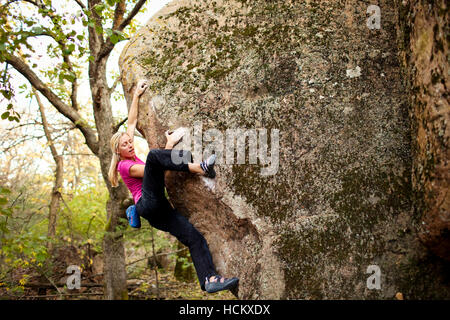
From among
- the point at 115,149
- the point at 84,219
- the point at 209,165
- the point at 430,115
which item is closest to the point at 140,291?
the point at 84,219

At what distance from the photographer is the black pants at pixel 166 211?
3547 mm

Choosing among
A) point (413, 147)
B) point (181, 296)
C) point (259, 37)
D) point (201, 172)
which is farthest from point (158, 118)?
point (181, 296)

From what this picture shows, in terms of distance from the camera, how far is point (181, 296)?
842 centimetres

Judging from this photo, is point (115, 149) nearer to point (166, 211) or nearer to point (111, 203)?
point (166, 211)

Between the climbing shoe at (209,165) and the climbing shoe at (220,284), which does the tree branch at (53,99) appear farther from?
the climbing shoe at (220,284)

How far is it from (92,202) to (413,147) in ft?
27.6

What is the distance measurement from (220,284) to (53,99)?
→ 237 inches

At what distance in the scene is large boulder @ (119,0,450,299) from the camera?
309 centimetres

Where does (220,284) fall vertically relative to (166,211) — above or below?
below

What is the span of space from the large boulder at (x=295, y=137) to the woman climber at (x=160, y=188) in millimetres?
127

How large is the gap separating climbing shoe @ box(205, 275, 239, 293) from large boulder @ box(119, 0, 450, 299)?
11cm

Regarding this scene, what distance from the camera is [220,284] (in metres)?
3.42

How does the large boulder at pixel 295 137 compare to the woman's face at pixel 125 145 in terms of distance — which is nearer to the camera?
the large boulder at pixel 295 137

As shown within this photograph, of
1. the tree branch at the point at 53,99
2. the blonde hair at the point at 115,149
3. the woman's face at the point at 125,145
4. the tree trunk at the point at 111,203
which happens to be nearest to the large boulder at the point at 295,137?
the woman's face at the point at 125,145
